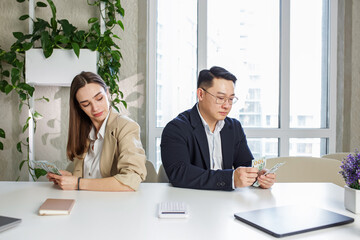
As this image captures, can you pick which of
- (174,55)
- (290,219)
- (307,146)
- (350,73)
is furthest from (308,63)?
(290,219)

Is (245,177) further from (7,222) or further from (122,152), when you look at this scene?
(7,222)

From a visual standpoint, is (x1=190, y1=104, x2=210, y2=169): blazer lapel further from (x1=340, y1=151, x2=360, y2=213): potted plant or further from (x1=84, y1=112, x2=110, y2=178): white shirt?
(x1=340, y1=151, x2=360, y2=213): potted plant

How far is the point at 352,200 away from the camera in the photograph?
1381 millimetres

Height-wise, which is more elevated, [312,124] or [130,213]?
[312,124]

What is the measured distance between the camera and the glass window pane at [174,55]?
3.63 metres

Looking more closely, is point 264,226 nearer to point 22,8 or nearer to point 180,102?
point 180,102

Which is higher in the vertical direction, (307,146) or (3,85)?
(3,85)

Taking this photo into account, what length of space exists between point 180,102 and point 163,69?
0.40 meters

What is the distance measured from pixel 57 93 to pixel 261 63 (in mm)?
2170

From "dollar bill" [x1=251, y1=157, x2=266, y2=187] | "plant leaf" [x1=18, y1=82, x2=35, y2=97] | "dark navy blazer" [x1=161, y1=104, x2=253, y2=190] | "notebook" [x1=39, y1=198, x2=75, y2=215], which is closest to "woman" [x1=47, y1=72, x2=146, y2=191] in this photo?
"dark navy blazer" [x1=161, y1=104, x2=253, y2=190]

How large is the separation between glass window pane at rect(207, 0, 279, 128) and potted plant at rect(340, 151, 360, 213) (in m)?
2.30

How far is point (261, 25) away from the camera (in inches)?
146

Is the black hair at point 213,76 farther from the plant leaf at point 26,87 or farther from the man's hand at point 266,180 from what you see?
the plant leaf at point 26,87

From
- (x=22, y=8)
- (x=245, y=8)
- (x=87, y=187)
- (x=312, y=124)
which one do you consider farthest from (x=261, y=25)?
(x=87, y=187)
